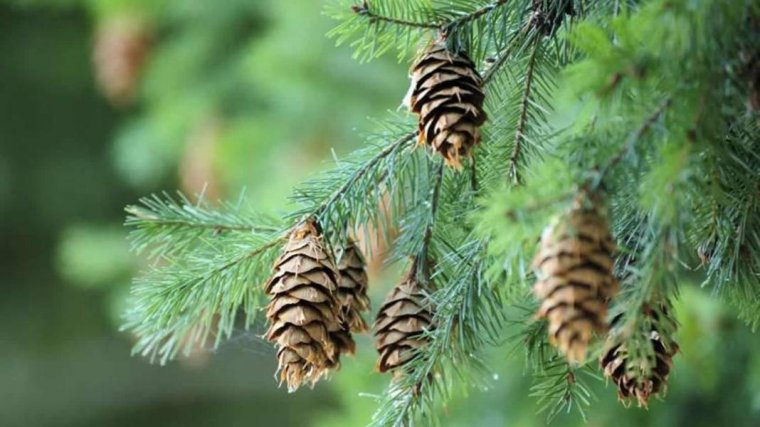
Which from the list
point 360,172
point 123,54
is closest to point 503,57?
point 360,172

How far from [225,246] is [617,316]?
0.41 meters

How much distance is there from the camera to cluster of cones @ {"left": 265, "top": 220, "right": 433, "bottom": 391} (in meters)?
0.95

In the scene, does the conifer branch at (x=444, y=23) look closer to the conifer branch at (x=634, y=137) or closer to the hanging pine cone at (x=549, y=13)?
the hanging pine cone at (x=549, y=13)

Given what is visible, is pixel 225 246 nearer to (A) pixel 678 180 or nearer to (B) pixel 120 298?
(A) pixel 678 180

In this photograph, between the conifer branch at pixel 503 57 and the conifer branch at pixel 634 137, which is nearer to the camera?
the conifer branch at pixel 634 137

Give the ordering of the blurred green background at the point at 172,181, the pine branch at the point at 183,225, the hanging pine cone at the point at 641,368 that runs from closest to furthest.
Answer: the hanging pine cone at the point at 641,368 → the pine branch at the point at 183,225 → the blurred green background at the point at 172,181

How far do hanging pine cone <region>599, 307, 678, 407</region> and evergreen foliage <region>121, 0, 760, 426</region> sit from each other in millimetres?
19

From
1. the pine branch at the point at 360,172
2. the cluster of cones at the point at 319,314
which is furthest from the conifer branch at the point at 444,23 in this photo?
the cluster of cones at the point at 319,314

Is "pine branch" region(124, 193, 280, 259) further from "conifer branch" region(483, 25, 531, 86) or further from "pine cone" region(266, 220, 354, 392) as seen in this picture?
"conifer branch" region(483, 25, 531, 86)

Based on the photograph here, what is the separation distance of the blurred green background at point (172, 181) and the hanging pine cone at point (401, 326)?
0.09 meters

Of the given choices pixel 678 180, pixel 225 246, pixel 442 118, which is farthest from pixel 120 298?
pixel 678 180

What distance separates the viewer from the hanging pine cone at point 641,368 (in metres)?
0.90

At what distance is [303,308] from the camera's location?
0.95 metres

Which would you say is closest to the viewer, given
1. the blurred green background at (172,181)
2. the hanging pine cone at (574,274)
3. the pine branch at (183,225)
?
the hanging pine cone at (574,274)
